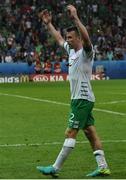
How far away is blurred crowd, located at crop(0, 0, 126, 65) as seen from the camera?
1709 inches

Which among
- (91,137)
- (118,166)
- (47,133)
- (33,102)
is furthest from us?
(33,102)

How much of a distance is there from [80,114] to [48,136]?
4.93 metres

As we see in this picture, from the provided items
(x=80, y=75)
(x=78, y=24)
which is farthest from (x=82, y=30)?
(x=80, y=75)

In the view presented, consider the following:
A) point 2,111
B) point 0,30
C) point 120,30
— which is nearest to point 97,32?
point 120,30

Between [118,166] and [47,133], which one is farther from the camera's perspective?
[47,133]

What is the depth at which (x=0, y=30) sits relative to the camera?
147 feet

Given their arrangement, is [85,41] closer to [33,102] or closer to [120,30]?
[33,102]

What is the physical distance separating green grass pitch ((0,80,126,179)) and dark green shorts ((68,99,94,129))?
0.75 meters

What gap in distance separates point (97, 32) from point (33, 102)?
23.4 m

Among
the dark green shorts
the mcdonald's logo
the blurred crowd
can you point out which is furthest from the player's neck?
the blurred crowd

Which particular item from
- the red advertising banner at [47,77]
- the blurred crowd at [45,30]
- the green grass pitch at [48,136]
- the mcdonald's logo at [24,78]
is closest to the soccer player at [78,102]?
the green grass pitch at [48,136]

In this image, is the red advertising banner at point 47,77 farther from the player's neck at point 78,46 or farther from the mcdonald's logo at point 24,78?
the player's neck at point 78,46

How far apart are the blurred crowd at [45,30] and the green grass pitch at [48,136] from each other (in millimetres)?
17084

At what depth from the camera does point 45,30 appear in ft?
149
